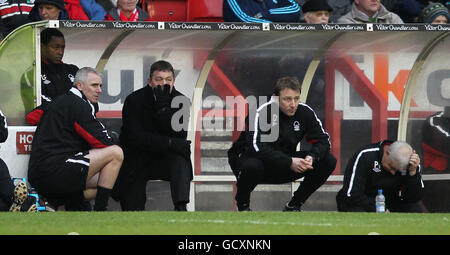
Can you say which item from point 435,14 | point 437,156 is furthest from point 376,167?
point 435,14

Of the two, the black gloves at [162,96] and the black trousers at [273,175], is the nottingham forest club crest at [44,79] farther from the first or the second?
the black trousers at [273,175]

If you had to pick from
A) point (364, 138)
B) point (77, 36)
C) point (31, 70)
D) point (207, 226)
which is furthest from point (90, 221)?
point (364, 138)

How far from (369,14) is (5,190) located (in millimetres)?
4512

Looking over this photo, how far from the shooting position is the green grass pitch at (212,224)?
24.4 feet

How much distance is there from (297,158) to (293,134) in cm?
37

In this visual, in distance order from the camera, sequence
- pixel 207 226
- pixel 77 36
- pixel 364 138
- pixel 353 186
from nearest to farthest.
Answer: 1. pixel 207 226
2. pixel 353 186
3. pixel 77 36
4. pixel 364 138

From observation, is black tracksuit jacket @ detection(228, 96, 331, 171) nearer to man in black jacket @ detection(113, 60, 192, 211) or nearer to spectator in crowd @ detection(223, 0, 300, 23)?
man in black jacket @ detection(113, 60, 192, 211)

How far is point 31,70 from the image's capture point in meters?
9.95

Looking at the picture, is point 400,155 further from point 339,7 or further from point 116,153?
point 339,7

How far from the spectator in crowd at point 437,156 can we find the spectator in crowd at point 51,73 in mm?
3677

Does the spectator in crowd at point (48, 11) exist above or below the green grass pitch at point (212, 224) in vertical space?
above

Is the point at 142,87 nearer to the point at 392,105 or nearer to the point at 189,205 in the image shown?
the point at 189,205

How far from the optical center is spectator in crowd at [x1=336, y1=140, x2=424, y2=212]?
9.77 metres

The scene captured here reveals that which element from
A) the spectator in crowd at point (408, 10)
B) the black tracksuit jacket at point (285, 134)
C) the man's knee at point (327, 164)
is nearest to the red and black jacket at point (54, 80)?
the black tracksuit jacket at point (285, 134)
